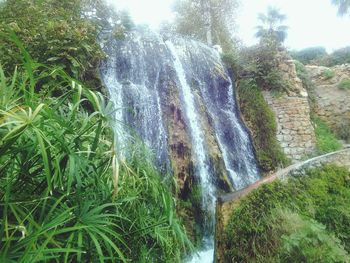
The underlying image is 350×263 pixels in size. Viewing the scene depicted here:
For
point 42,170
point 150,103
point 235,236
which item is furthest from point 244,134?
point 42,170

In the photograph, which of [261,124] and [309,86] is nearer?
[261,124]

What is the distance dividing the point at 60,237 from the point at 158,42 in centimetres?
846

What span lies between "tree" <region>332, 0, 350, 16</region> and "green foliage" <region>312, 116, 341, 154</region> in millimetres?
11531

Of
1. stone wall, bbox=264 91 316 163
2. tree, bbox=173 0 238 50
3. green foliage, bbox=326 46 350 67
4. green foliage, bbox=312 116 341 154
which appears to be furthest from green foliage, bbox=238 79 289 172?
tree, bbox=173 0 238 50

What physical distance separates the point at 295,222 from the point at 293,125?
23.5ft

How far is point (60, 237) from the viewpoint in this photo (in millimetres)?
1385

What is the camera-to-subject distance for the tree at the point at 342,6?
57.3 ft

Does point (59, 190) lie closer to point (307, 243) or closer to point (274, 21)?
point (307, 243)

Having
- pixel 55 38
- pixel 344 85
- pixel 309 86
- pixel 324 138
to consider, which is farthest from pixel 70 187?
pixel 344 85

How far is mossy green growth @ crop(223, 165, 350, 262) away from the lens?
6.49ft

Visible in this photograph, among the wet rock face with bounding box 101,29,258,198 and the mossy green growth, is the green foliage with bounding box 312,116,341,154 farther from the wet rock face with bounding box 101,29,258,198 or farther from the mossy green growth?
the mossy green growth

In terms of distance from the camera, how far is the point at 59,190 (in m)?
1.45

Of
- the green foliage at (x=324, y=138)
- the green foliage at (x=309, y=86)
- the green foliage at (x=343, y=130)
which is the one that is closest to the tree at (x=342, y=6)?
the green foliage at (x=309, y=86)

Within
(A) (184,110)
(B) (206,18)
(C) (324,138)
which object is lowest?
(C) (324,138)
